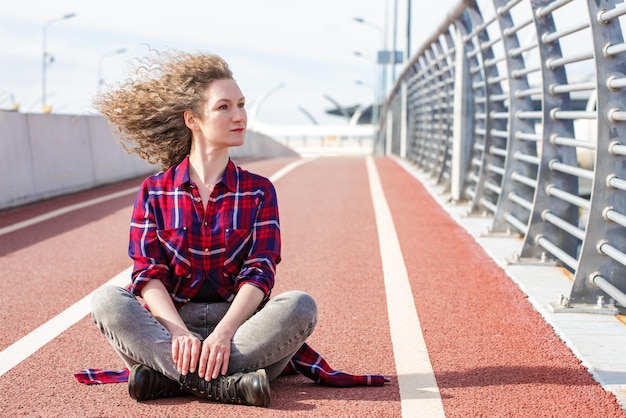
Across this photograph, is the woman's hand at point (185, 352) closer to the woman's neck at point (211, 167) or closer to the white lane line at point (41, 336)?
the woman's neck at point (211, 167)

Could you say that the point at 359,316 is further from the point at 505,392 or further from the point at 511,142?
the point at 511,142

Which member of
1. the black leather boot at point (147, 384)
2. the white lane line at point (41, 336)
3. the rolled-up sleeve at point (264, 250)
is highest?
the rolled-up sleeve at point (264, 250)

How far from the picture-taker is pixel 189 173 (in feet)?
14.4

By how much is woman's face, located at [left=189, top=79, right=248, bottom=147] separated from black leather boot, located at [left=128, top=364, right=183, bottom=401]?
3.41ft

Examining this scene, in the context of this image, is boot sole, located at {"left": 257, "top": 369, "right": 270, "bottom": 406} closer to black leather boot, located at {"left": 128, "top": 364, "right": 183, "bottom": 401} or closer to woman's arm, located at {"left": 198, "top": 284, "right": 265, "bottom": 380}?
woman's arm, located at {"left": 198, "top": 284, "right": 265, "bottom": 380}

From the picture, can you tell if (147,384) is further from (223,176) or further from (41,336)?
(41,336)

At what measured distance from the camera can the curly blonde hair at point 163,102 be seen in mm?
4352

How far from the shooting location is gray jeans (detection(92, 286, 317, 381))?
4.04m

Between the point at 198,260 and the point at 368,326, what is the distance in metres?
1.53

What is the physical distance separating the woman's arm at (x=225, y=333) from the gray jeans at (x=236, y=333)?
0.06 m

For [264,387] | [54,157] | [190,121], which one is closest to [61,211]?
[54,157]

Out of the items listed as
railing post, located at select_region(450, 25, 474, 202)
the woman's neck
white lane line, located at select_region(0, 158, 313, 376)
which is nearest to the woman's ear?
the woman's neck

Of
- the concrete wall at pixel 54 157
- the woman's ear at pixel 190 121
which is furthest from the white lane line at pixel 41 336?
the concrete wall at pixel 54 157

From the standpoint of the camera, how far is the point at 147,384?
4012 mm
